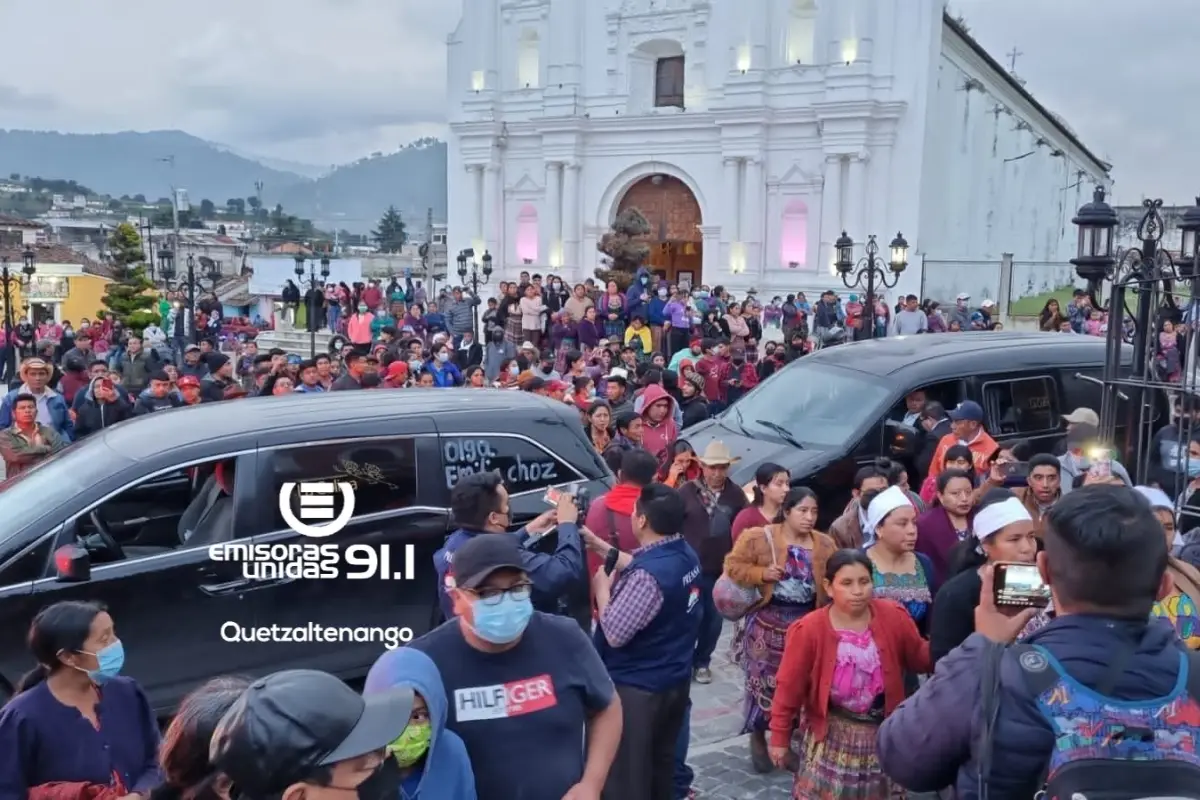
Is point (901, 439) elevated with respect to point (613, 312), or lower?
lower

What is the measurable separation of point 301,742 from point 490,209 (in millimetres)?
33428

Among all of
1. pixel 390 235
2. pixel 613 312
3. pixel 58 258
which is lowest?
pixel 613 312

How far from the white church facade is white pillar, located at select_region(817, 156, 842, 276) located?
5 cm

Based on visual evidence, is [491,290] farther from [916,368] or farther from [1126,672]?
[1126,672]

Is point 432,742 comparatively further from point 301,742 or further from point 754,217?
point 754,217

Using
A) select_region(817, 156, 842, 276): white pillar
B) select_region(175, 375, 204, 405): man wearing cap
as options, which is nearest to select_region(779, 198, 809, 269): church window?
select_region(817, 156, 842, 276): white pillar

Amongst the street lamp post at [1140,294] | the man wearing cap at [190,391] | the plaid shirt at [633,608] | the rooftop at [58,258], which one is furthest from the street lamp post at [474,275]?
the rooftop at [58,258]

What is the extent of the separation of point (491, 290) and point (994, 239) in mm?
20417

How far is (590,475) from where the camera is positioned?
6.14 metres

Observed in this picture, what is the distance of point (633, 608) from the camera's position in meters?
4.09

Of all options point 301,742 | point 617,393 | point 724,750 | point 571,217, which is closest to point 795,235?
point 571,217

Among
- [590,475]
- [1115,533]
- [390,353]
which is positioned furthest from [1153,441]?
[390,353]

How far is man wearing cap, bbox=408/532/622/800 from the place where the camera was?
2.94 meters

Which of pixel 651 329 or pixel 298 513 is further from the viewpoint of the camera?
pixel 651 329
